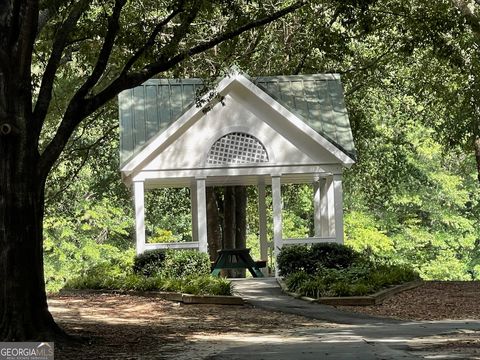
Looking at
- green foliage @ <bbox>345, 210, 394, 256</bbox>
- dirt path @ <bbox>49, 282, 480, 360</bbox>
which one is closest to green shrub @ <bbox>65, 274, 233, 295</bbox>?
dirt path @ <bbox>49, 282, 480, 360</bbox>

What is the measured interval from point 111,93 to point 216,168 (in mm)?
10425

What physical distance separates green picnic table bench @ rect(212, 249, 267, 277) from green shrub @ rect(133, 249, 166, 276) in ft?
6.46

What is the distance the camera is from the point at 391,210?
4281cm

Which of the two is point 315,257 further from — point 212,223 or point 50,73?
point 50,73

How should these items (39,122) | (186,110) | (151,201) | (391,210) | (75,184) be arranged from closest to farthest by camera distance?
(39,122), (186,110), (151,201), (75,184), (391,210)

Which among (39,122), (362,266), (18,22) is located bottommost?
(362,266)

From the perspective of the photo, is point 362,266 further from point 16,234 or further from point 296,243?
point 16,234

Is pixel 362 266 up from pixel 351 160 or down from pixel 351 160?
down

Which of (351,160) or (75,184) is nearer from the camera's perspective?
(351,160)

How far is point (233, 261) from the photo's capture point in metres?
23.9

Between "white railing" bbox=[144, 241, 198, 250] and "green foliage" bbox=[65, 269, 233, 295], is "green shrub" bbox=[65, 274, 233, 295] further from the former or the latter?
"white railing" bbox=[144, 241, 198, 250]

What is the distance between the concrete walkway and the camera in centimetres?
992

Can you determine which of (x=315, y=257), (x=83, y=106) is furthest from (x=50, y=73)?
(x=315, y=257)

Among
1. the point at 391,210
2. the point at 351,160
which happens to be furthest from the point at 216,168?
the point at 391,210
